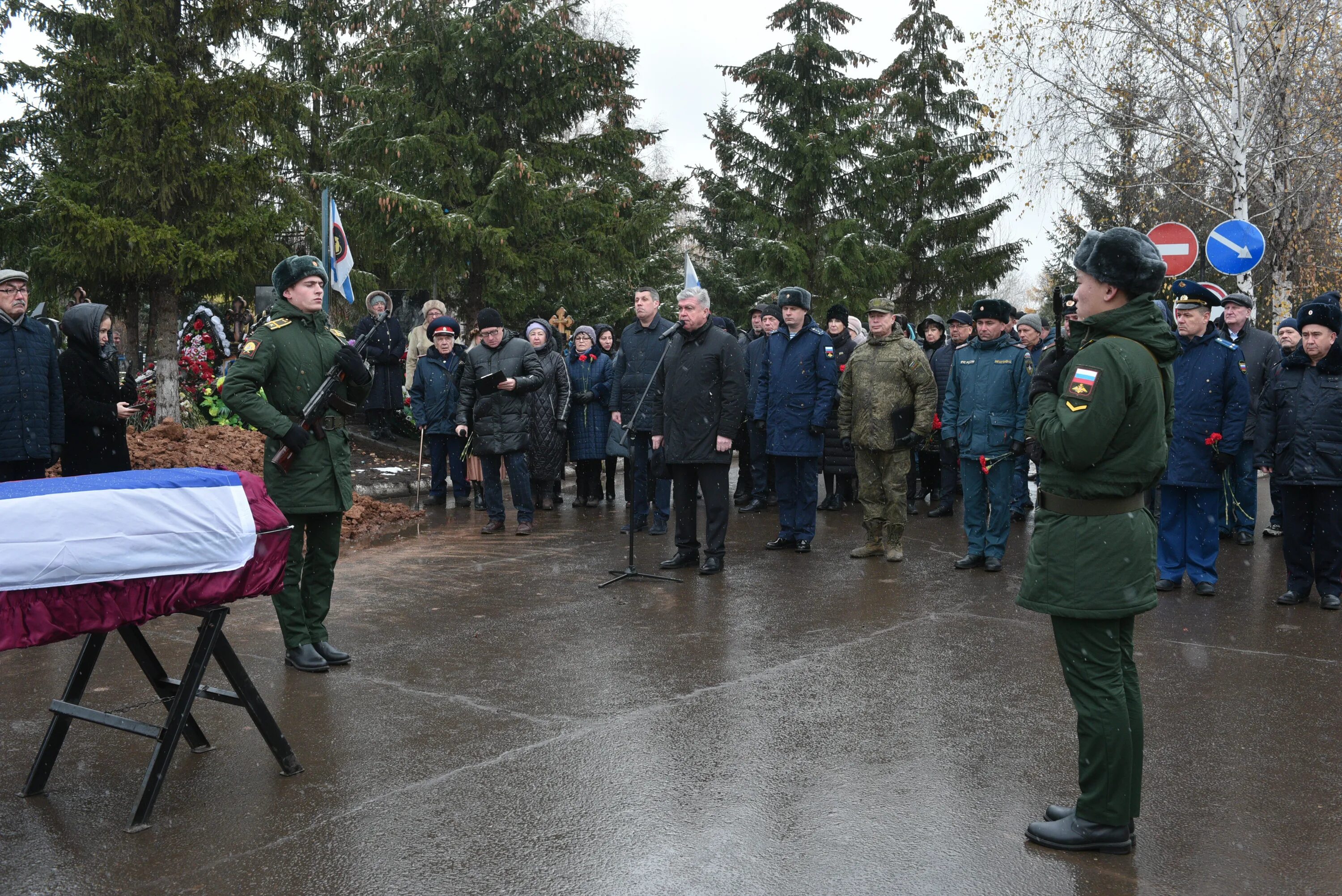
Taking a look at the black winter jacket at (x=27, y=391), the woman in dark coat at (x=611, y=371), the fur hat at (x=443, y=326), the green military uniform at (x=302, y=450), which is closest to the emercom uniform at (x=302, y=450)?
the green military uniform at (x=302, y=450)

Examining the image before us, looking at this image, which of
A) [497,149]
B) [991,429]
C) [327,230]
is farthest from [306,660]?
[497,149]

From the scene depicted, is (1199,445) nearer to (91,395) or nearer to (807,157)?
(91,395)

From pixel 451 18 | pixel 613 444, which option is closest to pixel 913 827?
pixel 613 444

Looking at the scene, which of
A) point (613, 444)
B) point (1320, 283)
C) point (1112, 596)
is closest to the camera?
point (1112, 596)

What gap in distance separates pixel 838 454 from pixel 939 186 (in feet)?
56.0

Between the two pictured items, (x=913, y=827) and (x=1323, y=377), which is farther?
(x=1323, y=377)

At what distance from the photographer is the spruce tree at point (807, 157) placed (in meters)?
25.1

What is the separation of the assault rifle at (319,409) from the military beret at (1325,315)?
248 inches

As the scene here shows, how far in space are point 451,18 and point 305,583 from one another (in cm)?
1623

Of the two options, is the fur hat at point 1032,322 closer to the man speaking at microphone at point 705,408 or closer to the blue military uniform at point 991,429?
the blue military uniform at point 991,429

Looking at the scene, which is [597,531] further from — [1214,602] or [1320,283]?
[1320,283]

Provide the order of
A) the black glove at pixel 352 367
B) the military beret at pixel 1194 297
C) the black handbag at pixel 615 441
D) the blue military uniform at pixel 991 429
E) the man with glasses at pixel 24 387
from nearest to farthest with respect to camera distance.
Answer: the black glove at pixel 352 367, the man with glasses at pixel 24 387, the military beret at pixel 1194 297, the blue military uniform at pixel 991 429, the black handbag at pixel 615 441

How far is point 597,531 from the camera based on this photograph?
37.2 ft

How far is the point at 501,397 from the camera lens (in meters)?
11.4
